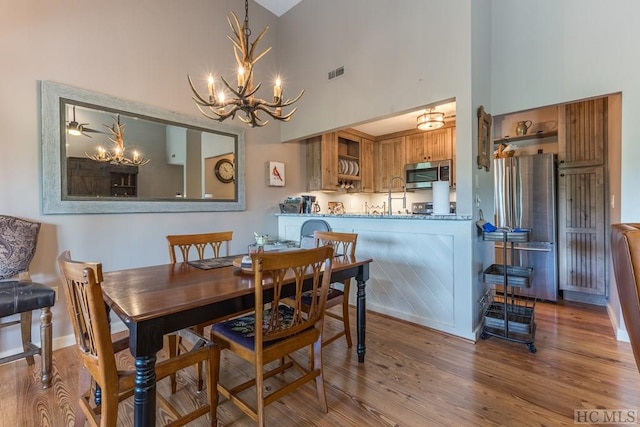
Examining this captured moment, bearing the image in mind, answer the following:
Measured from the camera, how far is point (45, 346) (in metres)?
2.01

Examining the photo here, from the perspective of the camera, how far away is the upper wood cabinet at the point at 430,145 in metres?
4.79

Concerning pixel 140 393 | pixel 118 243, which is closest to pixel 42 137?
pixel 118 243

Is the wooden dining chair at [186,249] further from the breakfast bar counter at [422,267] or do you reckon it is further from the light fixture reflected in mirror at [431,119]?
the light fixture reflected in mirror at [431,119]

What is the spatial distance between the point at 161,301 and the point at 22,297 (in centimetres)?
138

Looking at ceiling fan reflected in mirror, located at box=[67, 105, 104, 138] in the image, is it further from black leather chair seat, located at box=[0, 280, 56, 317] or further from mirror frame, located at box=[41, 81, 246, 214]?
black leather chair seat, located at box=[0, 280, 56, 317]

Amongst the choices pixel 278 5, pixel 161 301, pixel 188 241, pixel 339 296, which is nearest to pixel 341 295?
pixel 339 296

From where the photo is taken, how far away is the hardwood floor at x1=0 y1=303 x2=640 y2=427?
5.48ft

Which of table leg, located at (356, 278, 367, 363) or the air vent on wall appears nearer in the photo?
table leg, located at (356, 278, 367, 363)

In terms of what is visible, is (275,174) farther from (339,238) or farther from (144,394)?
(144,394)

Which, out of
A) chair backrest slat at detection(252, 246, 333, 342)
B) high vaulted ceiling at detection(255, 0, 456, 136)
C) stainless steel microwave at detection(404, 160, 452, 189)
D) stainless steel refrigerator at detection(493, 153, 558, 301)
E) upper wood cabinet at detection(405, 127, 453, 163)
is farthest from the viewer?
upper wood cabinet at detection(405, 127, 453, 163)

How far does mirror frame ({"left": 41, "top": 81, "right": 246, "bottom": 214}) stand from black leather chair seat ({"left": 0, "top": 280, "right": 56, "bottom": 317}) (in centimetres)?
67

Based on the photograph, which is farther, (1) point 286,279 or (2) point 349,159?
(2) point 349,159

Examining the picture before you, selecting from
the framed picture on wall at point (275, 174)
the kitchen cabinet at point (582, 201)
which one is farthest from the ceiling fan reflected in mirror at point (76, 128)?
the kitchen cabinet at point (582, 201)

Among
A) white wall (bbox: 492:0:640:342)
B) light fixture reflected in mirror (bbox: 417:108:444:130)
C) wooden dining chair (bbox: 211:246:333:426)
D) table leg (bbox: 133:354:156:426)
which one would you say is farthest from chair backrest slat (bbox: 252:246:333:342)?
light fixture reflected in mirror (bbox: 417:108:444:130)
